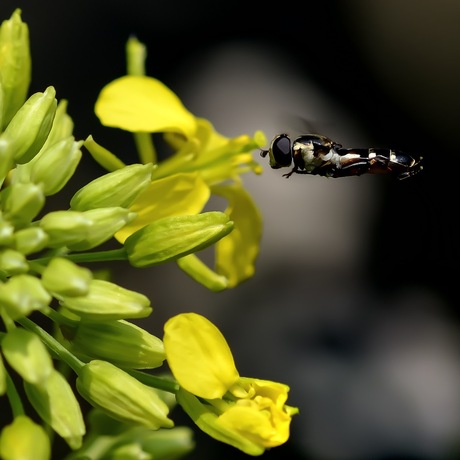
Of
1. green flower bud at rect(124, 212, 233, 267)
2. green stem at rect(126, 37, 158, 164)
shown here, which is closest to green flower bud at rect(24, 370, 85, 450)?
green flower bud at rect(124, 212, 233, 267)

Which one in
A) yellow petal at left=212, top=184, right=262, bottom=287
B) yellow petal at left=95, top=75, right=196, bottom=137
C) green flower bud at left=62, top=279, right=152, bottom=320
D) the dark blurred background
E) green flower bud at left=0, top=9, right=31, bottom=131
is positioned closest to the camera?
green flower bud at left=62, top=279, right=152, bottom=320

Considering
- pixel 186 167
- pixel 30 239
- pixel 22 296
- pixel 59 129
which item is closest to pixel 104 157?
pixel 59 129

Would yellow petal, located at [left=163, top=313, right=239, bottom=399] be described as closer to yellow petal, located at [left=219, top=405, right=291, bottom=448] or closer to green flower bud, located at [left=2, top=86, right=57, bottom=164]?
yellow petal, located at [left=219, top=405, right=291, bottom=448]

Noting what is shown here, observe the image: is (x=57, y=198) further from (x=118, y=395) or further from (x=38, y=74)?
(x=118, y=395)

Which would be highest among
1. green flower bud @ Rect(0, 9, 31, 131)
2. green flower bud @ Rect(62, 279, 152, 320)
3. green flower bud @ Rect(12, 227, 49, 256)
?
green flower bud @ Rect(0, 9, 31, 131)

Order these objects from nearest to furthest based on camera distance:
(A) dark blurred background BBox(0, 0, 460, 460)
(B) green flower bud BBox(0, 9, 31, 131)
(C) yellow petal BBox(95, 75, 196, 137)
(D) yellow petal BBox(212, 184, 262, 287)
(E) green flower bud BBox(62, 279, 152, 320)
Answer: (E) green flower bud BBox(62, 279, 152, 320) < (B) green flower bud BBox(0, 9, 31, 131) < (C) yellow petal BBox(95, 75, 196, 137) < (D) yellow petal BBox(212, 184, 262, 287) < (A) dark blurred background BBox(0, 0, 460, 460)

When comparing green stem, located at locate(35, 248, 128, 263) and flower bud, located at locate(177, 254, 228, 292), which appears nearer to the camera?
green stem, located at locate(35, 248, 128, 263)

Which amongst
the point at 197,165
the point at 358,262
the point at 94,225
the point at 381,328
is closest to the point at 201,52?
the point at 358,262
